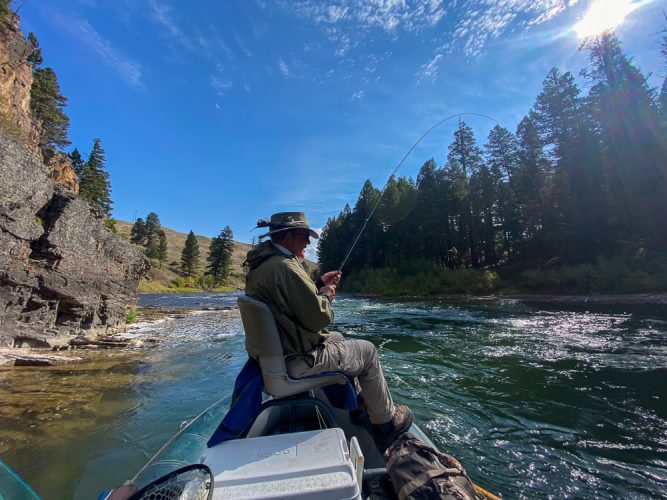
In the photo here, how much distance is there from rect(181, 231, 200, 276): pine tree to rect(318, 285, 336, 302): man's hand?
90.8m

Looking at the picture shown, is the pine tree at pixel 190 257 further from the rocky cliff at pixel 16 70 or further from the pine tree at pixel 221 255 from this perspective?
the rocky cliff at pixel 16 70

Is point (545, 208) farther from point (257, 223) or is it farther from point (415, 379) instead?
point (257, 223)

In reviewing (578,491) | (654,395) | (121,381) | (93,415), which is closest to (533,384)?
(654,395)

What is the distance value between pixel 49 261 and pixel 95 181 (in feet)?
186

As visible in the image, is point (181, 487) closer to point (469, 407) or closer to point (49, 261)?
Answer: point (469, 407)

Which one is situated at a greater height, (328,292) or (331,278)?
(331,278)

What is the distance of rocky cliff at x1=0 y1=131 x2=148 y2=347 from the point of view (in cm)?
929

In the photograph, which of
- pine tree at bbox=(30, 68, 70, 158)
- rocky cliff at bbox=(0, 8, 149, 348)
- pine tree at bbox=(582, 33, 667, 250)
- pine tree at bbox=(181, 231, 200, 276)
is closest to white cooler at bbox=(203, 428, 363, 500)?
rocky cliff at bbox=(0, 8, 149, 348)

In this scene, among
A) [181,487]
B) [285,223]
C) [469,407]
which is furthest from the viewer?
[469,407]

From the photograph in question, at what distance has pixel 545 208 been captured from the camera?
111 ft

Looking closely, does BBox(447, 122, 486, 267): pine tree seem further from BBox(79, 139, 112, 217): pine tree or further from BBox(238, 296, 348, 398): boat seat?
BBox(79, 139, 112, 217): pine tree

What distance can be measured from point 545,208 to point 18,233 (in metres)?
39.5

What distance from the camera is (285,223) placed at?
3154mm

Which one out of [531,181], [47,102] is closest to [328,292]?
[531,181]
